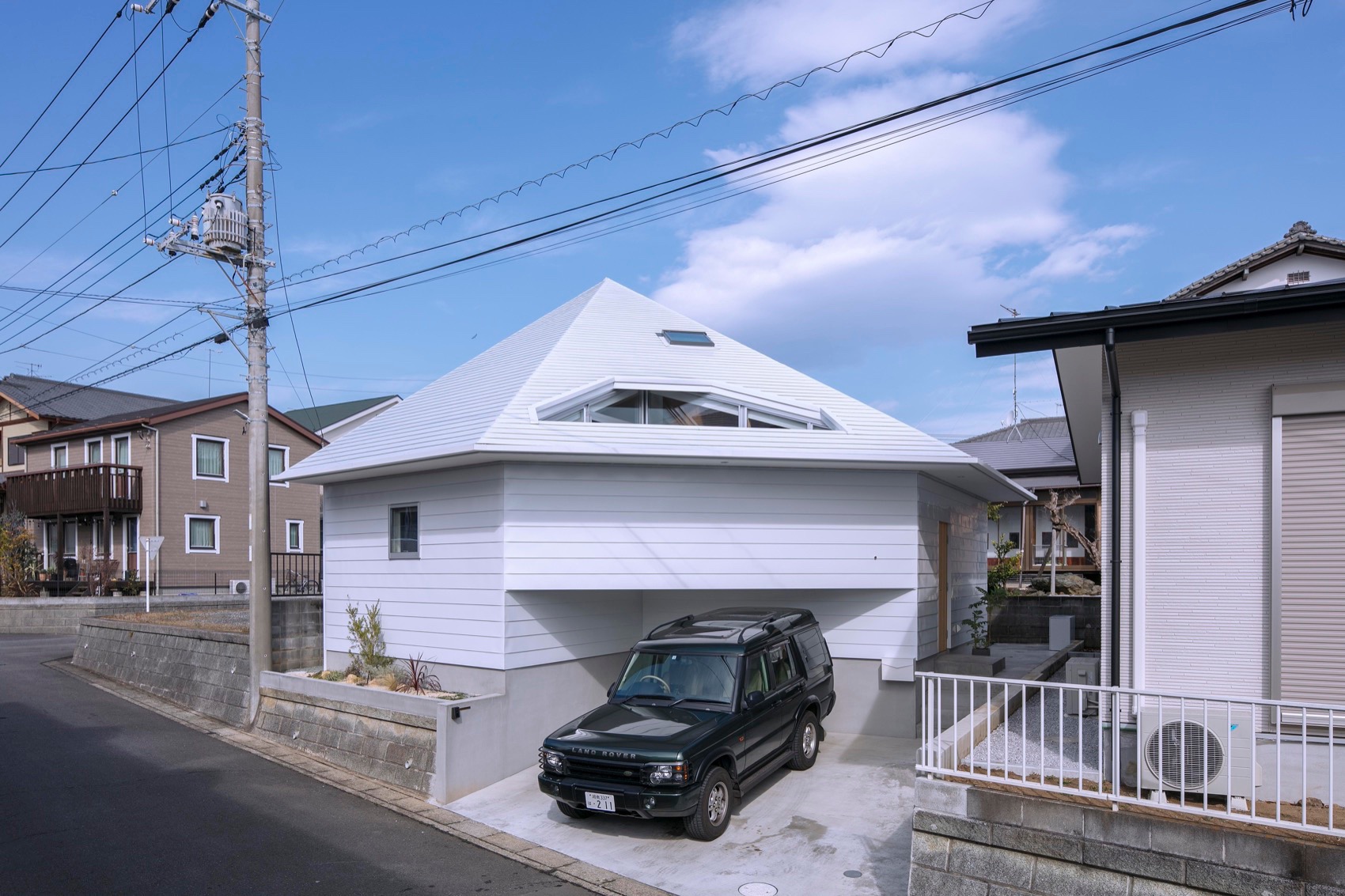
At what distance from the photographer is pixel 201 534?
29328 millimetres

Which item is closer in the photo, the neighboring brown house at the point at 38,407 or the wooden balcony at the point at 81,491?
the wooden balcony at the point at 81,491

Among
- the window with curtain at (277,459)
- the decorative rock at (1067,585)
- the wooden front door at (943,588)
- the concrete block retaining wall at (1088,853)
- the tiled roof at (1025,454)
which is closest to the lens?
the concrete block retaining wall at (1088,853)

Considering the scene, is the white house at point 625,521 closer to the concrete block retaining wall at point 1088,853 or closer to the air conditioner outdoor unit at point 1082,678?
the air conditioner outdoor unit at point 1082,678

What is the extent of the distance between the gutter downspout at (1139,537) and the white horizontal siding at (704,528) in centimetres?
511

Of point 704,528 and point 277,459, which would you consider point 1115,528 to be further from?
point 277,459

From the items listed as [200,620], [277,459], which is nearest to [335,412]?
[277,459]

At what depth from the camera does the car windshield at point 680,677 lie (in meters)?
9.01

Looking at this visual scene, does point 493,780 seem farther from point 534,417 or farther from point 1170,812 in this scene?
point 1170,812

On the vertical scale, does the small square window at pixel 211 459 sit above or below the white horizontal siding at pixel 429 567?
above

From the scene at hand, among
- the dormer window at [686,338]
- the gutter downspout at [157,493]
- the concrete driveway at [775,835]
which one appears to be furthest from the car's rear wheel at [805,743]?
the gutter downspout at [157,493]

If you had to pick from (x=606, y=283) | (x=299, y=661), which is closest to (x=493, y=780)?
(x=299, y=661)

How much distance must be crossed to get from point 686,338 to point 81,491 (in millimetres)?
23800

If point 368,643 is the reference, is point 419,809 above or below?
below

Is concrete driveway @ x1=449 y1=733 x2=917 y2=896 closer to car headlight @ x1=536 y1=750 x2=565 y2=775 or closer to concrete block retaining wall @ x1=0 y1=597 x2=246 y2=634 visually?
car headlight @ x1=536 y1=750 x2=565 y2=775
